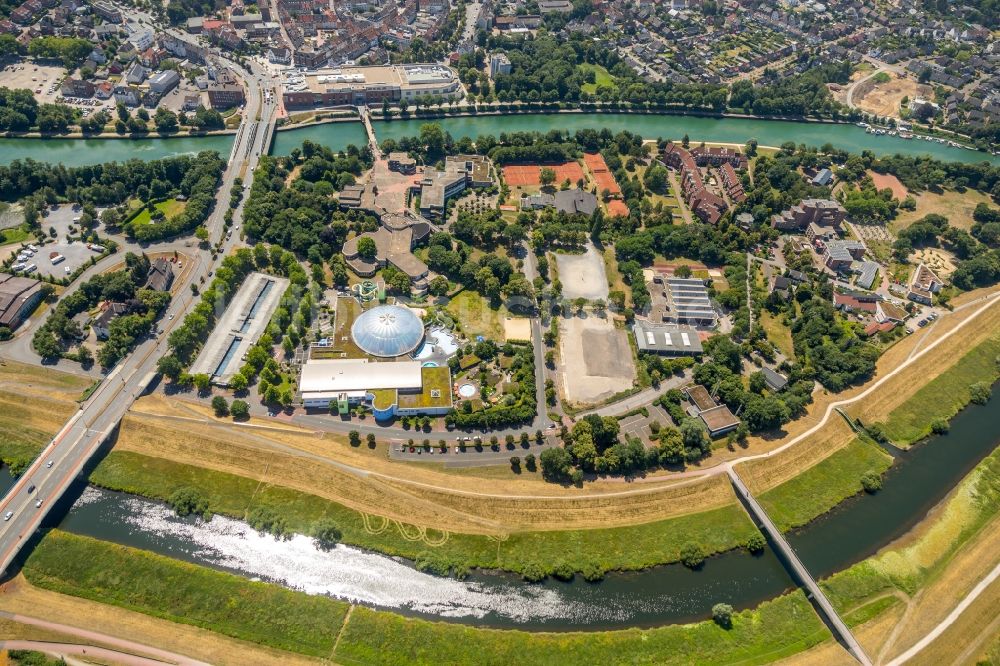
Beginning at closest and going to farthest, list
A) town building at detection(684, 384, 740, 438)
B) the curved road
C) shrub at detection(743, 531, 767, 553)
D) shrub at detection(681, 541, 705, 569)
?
1. the curved road
2. shrub at detection(681, 541, 705, 569)
3. shrub at detection(743, 531, 767, 553)
4. town building at detection(684, 384, 740, 438)

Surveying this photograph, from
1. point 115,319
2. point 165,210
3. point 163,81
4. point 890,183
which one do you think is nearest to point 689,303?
point 890,183

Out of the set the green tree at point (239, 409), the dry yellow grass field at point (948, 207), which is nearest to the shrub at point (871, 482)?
the dry yellow grass field at point (948, 207)

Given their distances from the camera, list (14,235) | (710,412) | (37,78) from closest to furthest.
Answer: (710,412)
(14,235)
(37,78)

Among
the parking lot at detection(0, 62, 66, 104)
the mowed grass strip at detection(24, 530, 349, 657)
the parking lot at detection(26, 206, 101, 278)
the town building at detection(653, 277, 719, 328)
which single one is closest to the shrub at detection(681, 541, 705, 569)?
the mowed grass strip at detection(24, 530, 349, 657)

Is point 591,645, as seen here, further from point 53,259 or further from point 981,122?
point 981,122

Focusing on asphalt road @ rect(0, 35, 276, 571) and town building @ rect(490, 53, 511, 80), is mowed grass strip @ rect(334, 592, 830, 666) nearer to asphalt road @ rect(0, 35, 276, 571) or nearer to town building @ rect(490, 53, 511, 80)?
asphalt road @ rect(0, 35, 276, 571)

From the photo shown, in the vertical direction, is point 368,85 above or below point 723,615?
above

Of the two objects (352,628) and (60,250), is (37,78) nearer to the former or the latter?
(60,250)
